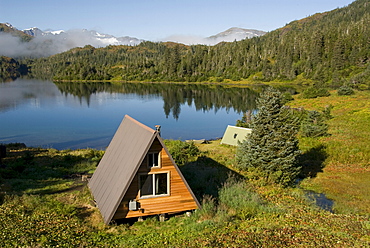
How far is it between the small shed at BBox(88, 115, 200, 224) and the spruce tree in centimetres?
963

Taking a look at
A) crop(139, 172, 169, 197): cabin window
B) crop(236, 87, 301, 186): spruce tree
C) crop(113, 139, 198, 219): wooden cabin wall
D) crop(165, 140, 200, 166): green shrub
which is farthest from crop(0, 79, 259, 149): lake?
crop(113, 139, 198, 219): wooden cabin wall

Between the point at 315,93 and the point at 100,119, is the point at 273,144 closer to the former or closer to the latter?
the point at 100,119

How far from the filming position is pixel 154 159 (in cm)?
1634

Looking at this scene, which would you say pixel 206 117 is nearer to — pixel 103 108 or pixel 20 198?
pixel 103 108

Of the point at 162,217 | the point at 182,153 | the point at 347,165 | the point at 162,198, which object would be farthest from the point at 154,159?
the point at 347,165

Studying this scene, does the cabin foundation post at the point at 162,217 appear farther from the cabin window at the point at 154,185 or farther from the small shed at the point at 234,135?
the small shed at the point at 234,135

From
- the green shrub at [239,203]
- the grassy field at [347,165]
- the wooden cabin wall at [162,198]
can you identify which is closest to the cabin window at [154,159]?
the wooden cabin wall at [162,198]

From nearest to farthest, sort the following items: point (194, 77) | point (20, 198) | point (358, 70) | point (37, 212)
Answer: point (37, 212) → point (20, 198) → point (358, 70) → point (194, 77)

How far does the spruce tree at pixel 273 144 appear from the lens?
24266 mm

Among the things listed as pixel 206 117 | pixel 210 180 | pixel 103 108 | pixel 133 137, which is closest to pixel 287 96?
pixel 206 117

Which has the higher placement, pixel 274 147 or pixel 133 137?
pixel 133 137

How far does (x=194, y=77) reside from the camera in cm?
18475

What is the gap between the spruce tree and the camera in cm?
2427

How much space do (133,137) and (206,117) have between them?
5863 cm
